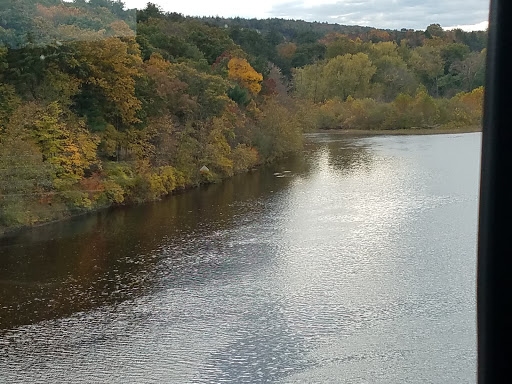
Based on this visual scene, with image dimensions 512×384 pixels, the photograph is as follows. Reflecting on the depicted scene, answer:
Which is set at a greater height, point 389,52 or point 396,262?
point 389,52

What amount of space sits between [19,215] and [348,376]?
17.3 ft

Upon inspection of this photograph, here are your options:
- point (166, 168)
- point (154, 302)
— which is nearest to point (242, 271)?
point (154, 302)

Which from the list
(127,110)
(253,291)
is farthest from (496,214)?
(127,110)

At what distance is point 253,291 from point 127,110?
506 cm

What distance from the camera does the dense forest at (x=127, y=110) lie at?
778cm

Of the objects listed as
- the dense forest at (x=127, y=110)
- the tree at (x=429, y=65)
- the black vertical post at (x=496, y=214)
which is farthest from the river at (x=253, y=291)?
the tree at (x=429, y=65)

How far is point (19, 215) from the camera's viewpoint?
25.7 ft

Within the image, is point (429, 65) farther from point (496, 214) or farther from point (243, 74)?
point (496, 214)

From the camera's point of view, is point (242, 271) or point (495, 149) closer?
point (495, 149)

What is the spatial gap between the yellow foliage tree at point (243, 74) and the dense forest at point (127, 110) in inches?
1.0

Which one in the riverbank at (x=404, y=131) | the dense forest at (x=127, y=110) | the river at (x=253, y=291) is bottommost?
the river at (x=253, y=291)

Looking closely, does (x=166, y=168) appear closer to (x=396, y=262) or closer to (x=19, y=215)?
(x=19, y=215)

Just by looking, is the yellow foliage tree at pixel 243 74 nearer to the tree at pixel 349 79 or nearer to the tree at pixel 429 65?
the tree at pixel 349 79

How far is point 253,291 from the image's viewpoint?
5.75m
